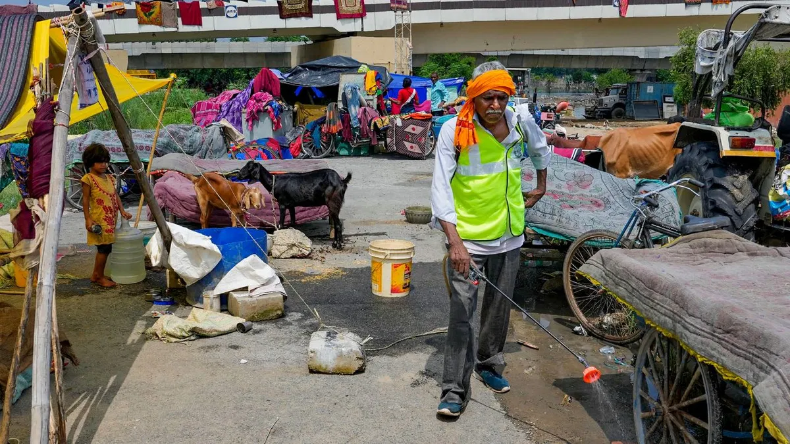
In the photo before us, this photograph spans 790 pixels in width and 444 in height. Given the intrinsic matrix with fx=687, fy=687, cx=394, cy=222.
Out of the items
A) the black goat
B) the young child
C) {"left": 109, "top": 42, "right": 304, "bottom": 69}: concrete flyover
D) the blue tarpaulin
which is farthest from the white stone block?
{"left": 109, "top": 42, "right": 304, "bottom": 69}: concrete flyover

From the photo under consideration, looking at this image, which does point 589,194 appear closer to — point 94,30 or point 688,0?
point 94,30

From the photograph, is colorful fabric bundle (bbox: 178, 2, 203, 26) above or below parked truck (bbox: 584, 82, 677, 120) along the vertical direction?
above

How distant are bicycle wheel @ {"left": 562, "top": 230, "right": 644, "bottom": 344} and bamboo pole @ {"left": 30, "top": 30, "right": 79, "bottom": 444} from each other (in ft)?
12.4

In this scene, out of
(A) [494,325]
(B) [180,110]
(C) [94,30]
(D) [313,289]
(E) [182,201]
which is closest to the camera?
(A) [494,325]

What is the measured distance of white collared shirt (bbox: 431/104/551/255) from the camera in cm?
408

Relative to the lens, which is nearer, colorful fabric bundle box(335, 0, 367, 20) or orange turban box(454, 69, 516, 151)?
orange turban box(454, 69, 516, 151)

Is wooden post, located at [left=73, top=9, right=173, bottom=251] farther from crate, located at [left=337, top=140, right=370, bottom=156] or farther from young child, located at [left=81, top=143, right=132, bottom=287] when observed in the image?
crate, located at [left=337, top=140, right=370, bottom=156]

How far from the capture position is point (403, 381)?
15.7ft

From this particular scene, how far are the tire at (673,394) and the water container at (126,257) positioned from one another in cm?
531

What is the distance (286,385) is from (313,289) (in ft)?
7.55

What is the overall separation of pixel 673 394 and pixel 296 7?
29.2 meters

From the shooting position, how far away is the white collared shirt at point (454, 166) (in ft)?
13.4

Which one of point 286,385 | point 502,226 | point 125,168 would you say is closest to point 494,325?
point 502,226

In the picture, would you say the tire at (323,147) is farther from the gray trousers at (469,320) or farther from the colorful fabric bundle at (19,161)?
the gray trousers at (469,320)
